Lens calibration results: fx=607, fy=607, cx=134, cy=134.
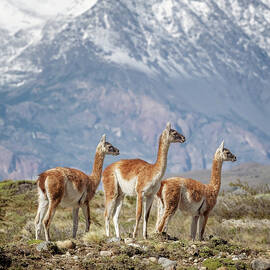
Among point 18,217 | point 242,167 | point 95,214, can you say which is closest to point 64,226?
point 18,217

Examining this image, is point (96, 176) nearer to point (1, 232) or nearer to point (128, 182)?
point (128, 182)

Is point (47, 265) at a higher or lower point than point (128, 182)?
lower

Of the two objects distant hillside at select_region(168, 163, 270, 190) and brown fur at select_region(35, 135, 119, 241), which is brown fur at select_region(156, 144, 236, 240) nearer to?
brown fur at select_region(35, 135, 119, 241)

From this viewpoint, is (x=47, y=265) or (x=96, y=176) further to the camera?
(x=96, y=176)

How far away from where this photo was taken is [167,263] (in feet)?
43.9

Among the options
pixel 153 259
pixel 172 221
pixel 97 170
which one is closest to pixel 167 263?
pixel 153 259

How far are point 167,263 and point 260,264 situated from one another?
2.03m

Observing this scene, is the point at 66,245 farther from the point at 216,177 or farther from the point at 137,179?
the point at 216,177

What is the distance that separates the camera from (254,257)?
1480 centimetres

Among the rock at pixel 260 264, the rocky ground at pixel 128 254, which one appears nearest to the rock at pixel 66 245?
the rocky ground at pixel 128 254

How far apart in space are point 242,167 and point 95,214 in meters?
144

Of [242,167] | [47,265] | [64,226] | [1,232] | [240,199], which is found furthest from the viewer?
[242,167]

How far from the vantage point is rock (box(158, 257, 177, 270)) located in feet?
43.1

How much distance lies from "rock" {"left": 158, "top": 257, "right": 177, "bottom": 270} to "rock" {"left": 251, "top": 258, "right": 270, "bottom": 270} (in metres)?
1.74
